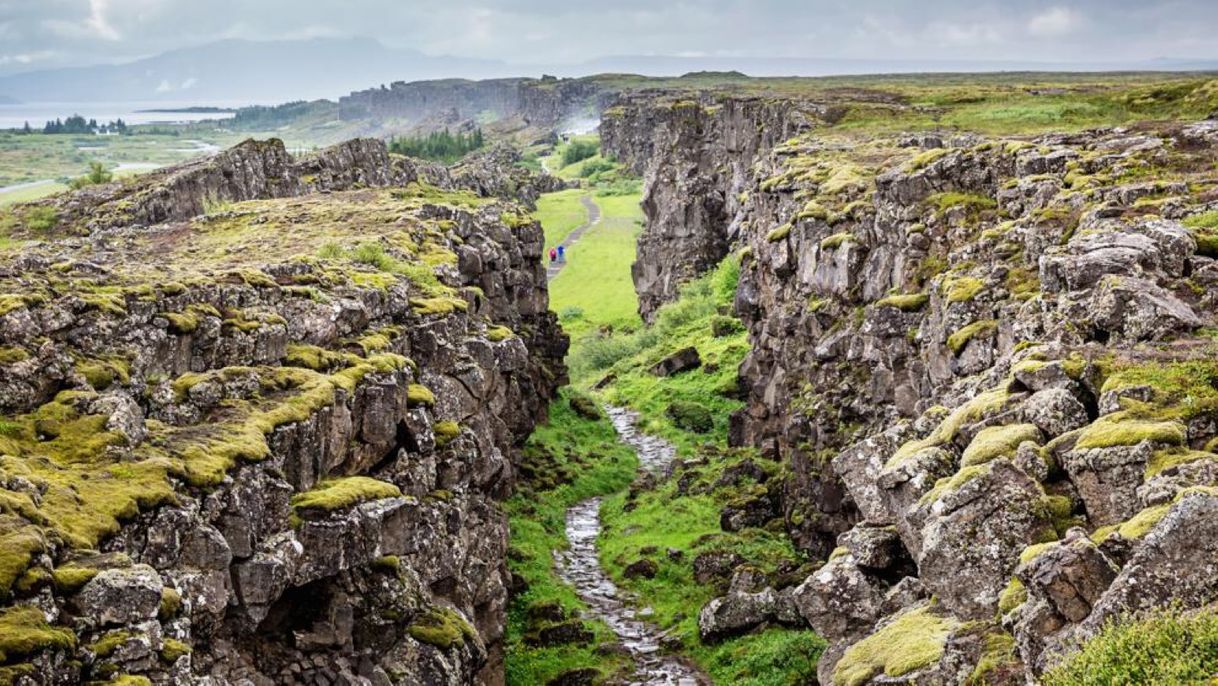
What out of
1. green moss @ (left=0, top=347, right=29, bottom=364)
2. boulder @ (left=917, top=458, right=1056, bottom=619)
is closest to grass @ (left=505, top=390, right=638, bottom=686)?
green moss @ (left=0, top=347, right=29, bottom=364)

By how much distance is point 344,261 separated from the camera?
57.5 meters

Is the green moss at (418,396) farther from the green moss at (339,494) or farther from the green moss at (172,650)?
the green moss at (172,650)

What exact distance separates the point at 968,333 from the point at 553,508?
40536 millimetres

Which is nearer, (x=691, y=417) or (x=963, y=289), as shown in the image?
(x=963, y=289)

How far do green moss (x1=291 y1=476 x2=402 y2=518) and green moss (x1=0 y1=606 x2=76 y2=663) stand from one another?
33.9 ft

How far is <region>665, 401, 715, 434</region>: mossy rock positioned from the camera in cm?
10006

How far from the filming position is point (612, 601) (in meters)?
64.1

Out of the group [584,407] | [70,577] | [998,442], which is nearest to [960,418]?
[998,442]

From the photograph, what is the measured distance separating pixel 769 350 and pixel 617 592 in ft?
92.5

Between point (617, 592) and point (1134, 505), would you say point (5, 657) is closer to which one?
point (1134, 505)

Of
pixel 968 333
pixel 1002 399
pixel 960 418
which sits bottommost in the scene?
pixel 960 418

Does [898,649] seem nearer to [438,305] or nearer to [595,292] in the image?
[438,305]

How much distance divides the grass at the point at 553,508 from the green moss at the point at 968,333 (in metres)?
22.7

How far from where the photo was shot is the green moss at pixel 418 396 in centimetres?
4469
